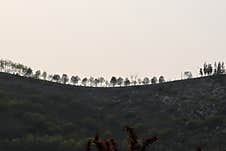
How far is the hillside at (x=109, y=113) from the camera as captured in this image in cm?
9112

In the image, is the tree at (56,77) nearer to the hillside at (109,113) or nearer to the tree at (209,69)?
the hillside at (109,113)

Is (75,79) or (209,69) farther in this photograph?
(75,79)

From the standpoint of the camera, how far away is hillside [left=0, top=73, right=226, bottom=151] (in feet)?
299

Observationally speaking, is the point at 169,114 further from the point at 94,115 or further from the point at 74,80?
the point at 74,80

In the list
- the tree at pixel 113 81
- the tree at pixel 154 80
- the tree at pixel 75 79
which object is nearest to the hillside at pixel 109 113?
the tree at pixel 154 80

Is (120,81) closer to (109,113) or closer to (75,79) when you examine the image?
(75,79)

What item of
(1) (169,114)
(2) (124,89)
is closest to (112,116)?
(1) (169,114)

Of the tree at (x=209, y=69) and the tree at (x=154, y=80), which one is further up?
the tree at (x=209, y=69)

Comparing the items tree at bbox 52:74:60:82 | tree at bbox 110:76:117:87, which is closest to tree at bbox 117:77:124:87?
tree at bbox 110:76:117:87

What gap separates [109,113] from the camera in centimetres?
12419

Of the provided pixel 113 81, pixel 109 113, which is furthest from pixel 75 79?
pixel 109 113

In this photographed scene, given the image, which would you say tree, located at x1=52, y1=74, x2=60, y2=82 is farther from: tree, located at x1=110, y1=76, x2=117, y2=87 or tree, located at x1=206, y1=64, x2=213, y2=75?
tree, located at x1=206, y1=64, x2=213, y2=75

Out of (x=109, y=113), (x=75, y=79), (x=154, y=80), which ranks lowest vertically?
(x=109, y=113)

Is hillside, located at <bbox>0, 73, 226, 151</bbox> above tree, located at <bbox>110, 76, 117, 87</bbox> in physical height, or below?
below
